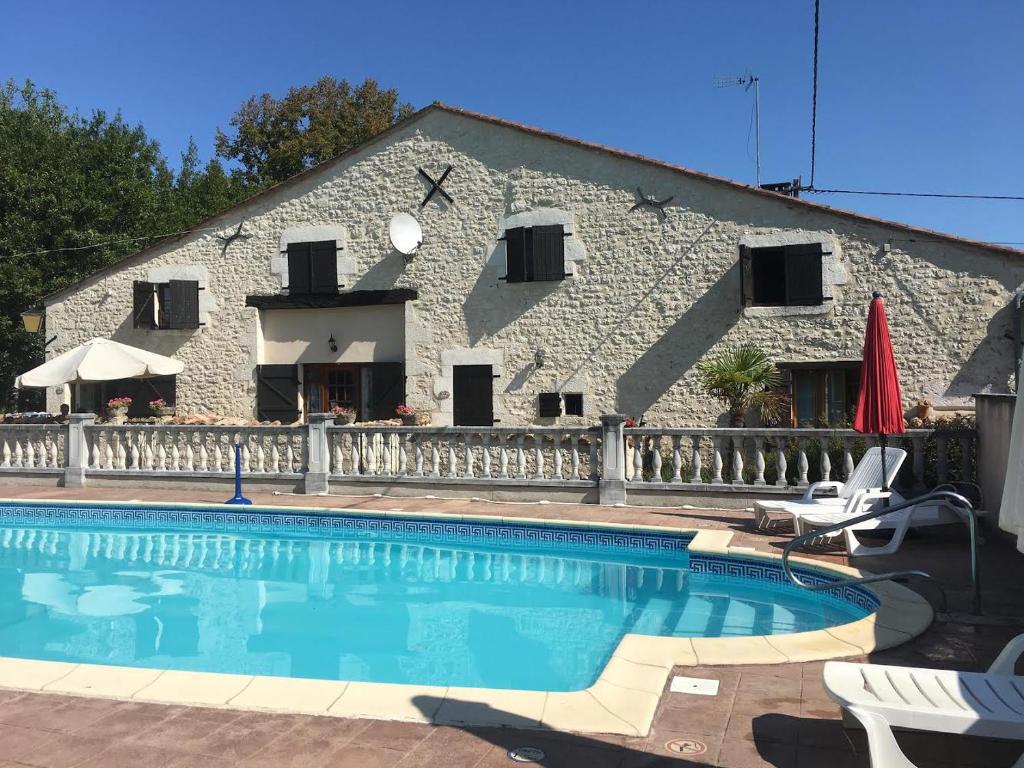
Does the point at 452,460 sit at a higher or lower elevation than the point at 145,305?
lower

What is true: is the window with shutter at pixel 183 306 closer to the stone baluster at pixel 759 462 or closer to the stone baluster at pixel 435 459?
the stone baluster at pixel 435 459

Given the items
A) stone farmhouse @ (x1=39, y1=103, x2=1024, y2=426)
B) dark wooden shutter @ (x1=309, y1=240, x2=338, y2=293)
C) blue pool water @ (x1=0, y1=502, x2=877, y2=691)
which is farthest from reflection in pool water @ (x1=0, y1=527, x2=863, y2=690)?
dark wooden shutter @ (x1=309, y1=240, x2=338, y2=293)

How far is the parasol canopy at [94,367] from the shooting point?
14148 mm

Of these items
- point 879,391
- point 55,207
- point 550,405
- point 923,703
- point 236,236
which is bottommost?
point 923,703

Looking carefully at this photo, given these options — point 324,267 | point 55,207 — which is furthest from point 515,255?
point 55,207

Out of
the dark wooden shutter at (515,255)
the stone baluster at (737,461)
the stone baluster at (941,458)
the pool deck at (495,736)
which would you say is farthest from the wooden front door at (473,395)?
the pool deck at (495,736)

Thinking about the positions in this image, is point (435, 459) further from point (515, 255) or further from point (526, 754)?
point (526, 754)

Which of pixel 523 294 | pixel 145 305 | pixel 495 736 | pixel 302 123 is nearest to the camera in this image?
pixel 495 736

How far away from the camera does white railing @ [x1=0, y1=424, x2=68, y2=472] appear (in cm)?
1343

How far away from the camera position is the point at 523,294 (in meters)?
15.4

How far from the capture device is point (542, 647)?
5.81 m

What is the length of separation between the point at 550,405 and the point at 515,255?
3074mm

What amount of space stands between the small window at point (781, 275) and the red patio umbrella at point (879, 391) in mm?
6057

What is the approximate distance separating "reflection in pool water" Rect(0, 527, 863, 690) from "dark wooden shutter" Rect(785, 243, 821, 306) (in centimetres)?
716
